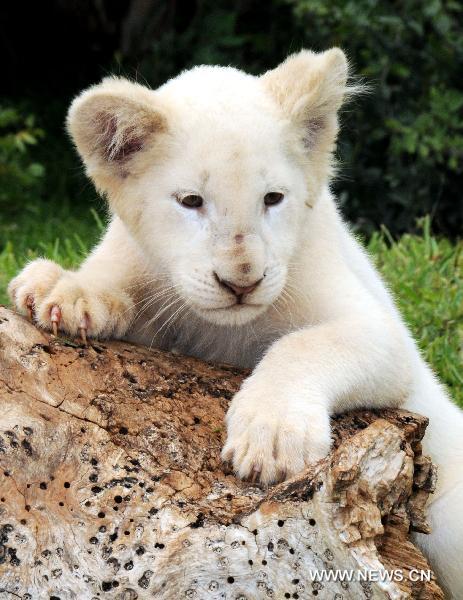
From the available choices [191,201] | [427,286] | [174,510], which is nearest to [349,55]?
[427,286]

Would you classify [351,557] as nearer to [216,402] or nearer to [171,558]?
[171,558]

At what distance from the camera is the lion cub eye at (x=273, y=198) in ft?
13.2

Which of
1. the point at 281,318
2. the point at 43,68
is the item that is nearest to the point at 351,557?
the point at 281,318

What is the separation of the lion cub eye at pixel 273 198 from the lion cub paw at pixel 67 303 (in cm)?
82

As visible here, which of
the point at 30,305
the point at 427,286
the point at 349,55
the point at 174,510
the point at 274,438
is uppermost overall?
the point at 274,438

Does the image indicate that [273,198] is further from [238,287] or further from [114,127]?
[114,127]

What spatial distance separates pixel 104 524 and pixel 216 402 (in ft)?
2.76

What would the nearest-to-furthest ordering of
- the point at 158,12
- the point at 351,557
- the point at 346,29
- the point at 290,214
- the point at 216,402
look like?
the point at 351,557 → the point at 216,402 → the point at 290,214 → the point at 346,29 → the point at 158,12

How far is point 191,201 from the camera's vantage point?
13.0 feet

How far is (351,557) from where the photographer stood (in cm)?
Result: 299

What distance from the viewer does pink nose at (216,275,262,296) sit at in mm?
3812

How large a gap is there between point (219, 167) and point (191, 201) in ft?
0.67

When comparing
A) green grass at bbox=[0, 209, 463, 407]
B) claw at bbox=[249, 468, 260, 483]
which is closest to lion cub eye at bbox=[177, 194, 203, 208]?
claw at bbox=[249, 468, 260, 483]

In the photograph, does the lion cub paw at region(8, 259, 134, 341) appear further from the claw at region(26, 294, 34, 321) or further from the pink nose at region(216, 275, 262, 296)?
the pink nose at region(216, 275, 262, 296)
